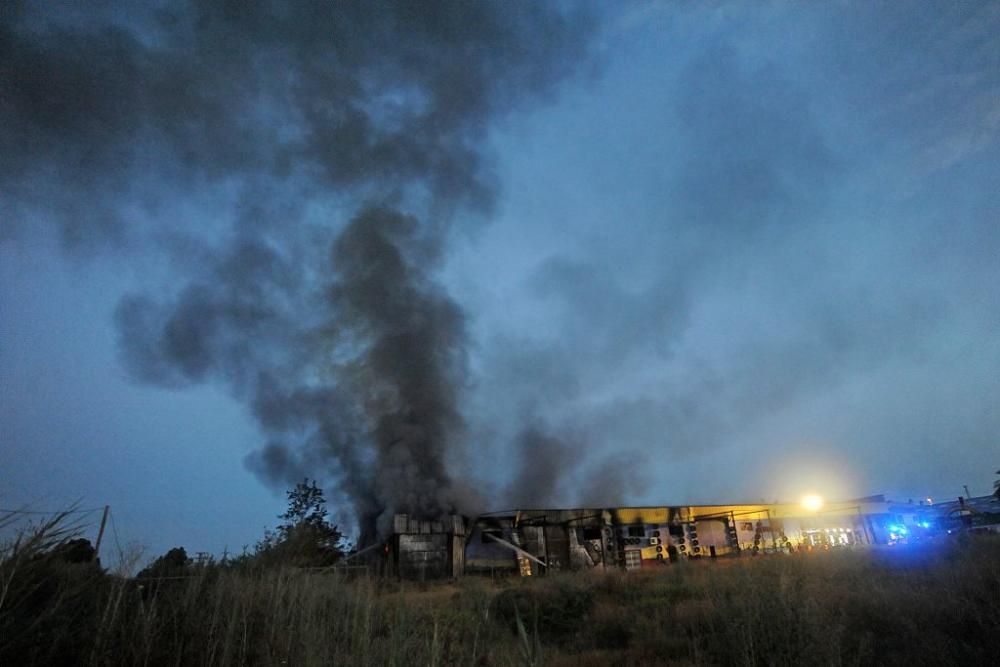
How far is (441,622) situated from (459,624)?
241 cm

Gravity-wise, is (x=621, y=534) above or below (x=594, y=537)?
above

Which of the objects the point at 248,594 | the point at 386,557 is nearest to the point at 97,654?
the point at 248,594

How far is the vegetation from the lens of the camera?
5684 millimetres

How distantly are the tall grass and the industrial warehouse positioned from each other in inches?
626

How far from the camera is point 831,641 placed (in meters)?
7.12

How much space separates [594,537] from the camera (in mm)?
33375

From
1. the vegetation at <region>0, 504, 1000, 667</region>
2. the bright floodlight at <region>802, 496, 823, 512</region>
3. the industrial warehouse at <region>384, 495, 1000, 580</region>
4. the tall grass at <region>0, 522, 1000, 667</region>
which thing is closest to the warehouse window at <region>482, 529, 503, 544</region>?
the industrial warehouse at <region>384, 495, 1000, 580</region>

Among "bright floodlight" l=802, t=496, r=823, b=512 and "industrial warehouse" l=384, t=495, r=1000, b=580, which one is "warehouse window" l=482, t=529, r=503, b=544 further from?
"bright floodlight" l=802, t=496, r=823, b=512

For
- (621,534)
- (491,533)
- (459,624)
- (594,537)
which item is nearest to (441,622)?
(459,624)

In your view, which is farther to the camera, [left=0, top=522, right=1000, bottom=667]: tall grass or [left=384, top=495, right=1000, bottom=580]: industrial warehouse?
[left=384, top=495, right=1000, bottom=580]: industrial warehouse

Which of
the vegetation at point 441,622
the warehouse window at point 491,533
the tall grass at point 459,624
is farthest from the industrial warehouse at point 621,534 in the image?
the tall grass at point 459,624

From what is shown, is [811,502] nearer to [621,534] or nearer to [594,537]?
[621,534]

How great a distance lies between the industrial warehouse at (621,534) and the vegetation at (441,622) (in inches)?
614

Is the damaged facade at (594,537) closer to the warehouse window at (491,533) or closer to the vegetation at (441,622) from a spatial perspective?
the warehouse window at (491,533)
